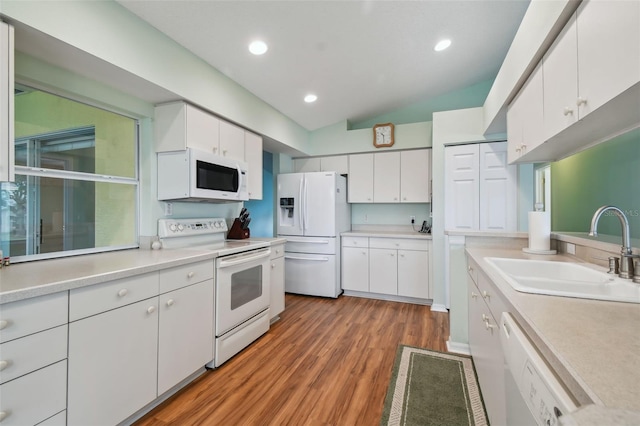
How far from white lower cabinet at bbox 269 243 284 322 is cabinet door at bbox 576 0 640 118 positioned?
261cm

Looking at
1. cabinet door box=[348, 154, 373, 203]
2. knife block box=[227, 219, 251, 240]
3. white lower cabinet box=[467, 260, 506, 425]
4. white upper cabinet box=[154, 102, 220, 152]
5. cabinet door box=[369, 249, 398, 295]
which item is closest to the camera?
white lower cabinet box=[467, 260, 506, 425]

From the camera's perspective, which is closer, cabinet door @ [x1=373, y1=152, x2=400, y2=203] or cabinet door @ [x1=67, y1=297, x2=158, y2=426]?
cabinet door @ [x1=67, y1=297, x2=158, y2=426]

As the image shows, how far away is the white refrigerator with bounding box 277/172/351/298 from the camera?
3.92m

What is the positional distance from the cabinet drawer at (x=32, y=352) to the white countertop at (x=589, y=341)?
1810 millimetres

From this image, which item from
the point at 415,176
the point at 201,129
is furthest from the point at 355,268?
the point at 201,129

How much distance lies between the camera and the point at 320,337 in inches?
109

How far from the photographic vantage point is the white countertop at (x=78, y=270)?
3.89 feet

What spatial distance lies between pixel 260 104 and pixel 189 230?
1.64 m

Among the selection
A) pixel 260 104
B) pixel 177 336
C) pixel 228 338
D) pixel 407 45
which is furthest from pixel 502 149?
pixel 177 336

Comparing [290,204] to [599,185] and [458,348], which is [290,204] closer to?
[458,348]

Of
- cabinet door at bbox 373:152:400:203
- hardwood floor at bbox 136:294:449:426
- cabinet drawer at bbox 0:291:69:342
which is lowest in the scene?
hardwood floor at bbox 136:294:449:426

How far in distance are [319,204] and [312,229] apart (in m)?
0.37

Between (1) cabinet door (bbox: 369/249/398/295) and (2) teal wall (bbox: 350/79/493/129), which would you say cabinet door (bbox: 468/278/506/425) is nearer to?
(1) cabinet door (bbox: 369/249/398/295)

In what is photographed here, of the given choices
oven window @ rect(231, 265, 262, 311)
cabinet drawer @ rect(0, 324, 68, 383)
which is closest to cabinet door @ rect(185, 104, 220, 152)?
oven window @ rect(231, 265, 262, 311)
